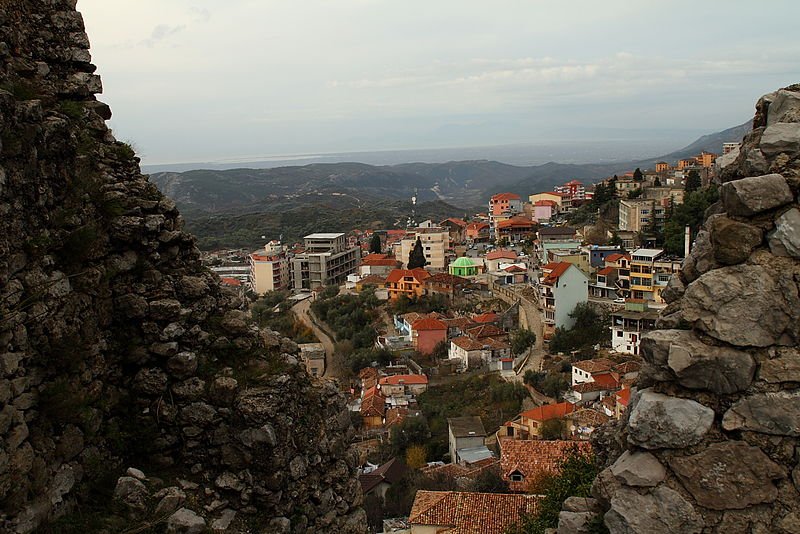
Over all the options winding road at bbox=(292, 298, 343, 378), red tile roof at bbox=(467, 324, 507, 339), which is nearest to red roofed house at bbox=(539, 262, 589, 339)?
red tile roof at bbox=(467, 324, 507, 339)

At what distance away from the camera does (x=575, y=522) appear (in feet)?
13.2

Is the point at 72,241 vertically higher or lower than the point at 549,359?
higher

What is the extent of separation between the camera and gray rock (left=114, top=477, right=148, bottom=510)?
443 cm

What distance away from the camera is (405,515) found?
16984 millimetres

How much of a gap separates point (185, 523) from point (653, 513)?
2.79 meters

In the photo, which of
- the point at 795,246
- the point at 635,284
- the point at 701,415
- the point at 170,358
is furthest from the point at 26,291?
the point at 635,284

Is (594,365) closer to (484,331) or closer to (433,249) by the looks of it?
(484,331)

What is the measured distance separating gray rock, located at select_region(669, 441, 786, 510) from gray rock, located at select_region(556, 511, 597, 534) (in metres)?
0.65

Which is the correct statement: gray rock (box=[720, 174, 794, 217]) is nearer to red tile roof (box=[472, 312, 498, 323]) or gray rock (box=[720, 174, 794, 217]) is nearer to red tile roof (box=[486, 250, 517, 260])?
red tile roof (box=[472, 312, 498, 323])

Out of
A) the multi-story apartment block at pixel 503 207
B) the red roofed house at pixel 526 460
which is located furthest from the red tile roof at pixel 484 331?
the multi-story apartment block at pixel 503 207

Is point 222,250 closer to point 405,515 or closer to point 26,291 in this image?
point 405,515

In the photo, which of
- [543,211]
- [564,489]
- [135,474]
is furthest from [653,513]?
[543,211]

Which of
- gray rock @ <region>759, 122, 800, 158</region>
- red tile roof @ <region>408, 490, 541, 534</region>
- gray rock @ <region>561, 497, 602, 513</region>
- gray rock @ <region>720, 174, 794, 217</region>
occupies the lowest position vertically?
red tile roof @ <region>408, 490, 541, 534</region>

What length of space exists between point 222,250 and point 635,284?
5284cm
